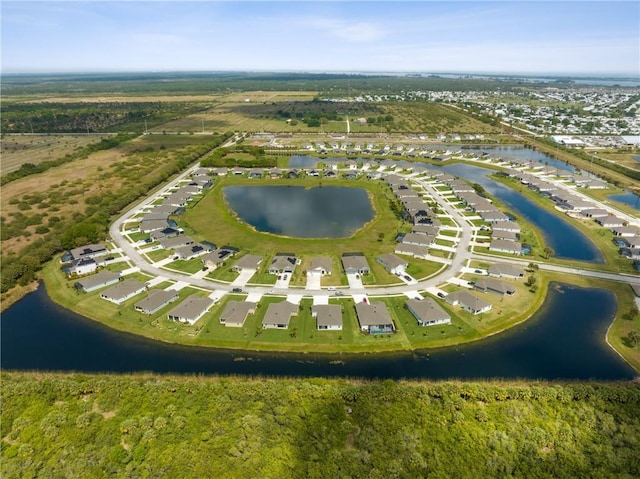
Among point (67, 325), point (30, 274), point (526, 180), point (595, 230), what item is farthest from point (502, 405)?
point (526, 180)

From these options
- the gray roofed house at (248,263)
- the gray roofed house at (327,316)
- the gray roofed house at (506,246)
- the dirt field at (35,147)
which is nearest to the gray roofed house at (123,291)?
the gray roofed house at (248,263)

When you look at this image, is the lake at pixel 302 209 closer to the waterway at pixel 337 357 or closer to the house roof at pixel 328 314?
Answer: the house roof at pixel 328 314

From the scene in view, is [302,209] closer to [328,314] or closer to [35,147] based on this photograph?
[328,314]

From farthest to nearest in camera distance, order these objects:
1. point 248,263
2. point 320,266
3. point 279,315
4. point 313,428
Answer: point 248,263 → point 320,266 → point 279,315 → point 313,428

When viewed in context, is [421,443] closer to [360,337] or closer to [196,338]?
[360,337]

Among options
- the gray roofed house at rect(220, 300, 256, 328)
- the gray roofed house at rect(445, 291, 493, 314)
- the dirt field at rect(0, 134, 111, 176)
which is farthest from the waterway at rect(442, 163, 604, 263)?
the dirt field at rect(0, 134, 111, 176)

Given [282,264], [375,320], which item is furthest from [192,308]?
[375,320]
